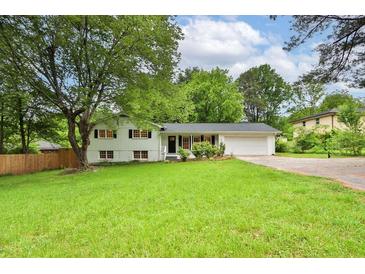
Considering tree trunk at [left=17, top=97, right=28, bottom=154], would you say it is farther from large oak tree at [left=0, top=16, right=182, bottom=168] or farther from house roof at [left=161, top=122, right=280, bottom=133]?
house roof at [left=161, top=122, right=280, bottom=133]

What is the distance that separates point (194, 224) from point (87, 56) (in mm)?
12326

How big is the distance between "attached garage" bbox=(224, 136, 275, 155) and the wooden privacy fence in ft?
41.0

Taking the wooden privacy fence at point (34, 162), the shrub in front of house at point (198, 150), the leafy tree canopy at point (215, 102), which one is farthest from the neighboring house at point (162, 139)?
the leafy tree canopy at point (215, 102)

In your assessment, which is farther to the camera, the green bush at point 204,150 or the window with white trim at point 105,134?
the window with white trim at point 105,134

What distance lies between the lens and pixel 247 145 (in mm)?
23469

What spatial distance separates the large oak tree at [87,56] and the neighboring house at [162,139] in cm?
576

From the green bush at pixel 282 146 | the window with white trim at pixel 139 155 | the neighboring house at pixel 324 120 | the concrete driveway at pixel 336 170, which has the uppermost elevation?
the neighboring house at pixel 324 120

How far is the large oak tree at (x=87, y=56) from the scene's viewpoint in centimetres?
1291

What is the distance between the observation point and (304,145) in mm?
26203

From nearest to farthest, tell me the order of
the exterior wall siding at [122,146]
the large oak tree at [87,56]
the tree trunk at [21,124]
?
the large oak tree at [87,56], the tree trunk at [21,124], the exterior wall siding at [122,146]

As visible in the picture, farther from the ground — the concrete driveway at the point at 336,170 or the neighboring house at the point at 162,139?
the neighboring house at the point at 162,139

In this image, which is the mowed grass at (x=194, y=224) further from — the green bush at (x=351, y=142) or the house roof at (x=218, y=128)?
the house roof at (x=218, y=128)
